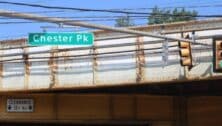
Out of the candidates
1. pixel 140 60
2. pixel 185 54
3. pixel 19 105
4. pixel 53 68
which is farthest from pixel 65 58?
pixel 185 54

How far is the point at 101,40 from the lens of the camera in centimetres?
3002

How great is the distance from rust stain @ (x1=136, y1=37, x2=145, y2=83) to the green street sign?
17.0 feet

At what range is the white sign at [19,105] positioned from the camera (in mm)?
33219

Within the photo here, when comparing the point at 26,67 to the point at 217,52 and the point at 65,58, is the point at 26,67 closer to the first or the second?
the point at 65,58

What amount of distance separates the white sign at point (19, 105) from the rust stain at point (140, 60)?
6.52m

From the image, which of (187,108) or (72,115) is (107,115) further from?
(187,108)

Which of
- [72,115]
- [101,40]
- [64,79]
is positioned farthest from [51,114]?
[101,40]

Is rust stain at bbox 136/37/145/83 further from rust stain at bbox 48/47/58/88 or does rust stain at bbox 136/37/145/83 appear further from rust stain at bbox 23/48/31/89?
rust stain at bbox 23/48/31/89

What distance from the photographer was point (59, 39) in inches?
941

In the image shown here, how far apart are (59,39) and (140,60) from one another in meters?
6.04

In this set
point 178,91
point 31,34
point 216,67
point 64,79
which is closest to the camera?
point 31,34

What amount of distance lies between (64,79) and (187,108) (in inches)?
238

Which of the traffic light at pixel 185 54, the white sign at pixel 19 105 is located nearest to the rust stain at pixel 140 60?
the traffic light at pixel 185 54

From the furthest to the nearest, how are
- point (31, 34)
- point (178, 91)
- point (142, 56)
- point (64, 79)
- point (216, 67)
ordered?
point (178, 91), point (64, 79), point (142, 56), point (216, 67), point (31, 34)
